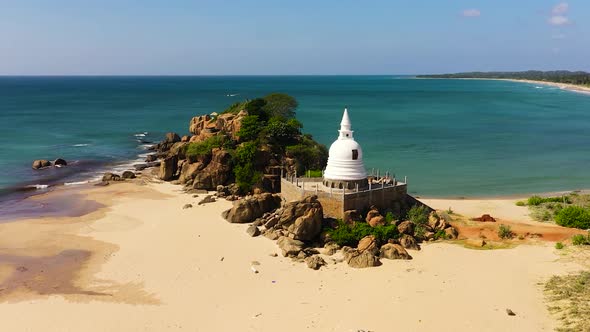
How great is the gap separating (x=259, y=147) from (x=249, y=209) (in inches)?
424

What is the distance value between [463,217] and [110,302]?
94.0 ft

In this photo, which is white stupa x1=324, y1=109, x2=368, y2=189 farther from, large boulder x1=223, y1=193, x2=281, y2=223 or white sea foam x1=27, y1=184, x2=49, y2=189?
white sea foam x1=27, y1=184, x2=49, y2=189

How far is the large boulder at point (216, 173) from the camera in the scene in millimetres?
50531

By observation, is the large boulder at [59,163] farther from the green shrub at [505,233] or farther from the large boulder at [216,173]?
the green shrub at [505,233]

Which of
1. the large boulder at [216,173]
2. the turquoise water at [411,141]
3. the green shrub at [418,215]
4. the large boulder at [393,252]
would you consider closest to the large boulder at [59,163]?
the turquoise water at [411,141]

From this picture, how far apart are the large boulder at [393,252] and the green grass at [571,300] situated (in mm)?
8452

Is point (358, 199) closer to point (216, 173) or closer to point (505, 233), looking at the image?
point (505, 233)

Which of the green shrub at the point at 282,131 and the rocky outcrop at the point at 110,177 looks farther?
the rocky outcrop at the point at 110,177

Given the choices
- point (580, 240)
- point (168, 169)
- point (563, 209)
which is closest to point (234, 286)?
point (580, 240)

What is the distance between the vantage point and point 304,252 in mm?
33594

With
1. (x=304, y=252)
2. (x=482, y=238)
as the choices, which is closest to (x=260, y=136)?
(x=304, y=252)

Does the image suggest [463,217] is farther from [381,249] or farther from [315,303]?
[315,303]

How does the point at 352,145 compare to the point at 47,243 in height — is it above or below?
above

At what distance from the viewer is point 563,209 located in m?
42.0
